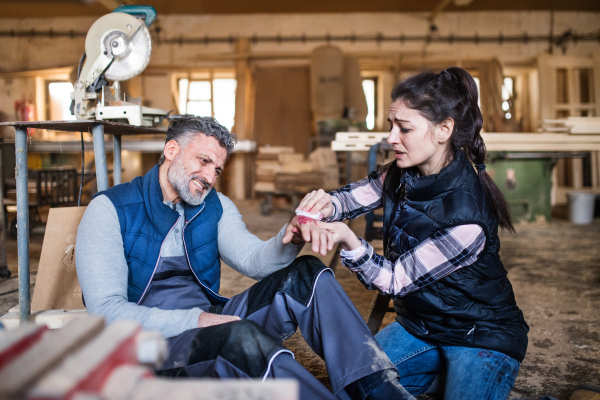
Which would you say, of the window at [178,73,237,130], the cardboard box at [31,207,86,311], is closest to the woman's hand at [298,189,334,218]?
the cardboard box at [31,207,86,311]

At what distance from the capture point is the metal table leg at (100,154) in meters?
2.04

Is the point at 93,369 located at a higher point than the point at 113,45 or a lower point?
lower

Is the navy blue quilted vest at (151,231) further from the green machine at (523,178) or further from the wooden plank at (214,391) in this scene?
the green machine at (523,178)

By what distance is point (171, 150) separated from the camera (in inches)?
66.5

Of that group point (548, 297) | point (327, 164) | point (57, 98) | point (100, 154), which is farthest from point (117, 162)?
point (57, 98)

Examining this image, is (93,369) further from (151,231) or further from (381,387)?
(151,231)

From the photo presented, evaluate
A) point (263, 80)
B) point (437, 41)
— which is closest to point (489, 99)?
point (437, 41)

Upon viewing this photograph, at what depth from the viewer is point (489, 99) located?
8383 mm

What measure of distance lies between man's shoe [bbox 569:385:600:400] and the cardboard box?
7.04ft

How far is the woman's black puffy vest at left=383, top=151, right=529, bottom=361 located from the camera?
1.48 m

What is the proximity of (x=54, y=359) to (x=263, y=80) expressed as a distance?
8989 mm

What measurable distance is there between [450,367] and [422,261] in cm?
39

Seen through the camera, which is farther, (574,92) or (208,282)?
(574,92)

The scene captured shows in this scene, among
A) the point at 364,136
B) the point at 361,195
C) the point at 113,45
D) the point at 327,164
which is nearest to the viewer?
the point at 361,195
